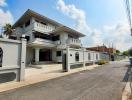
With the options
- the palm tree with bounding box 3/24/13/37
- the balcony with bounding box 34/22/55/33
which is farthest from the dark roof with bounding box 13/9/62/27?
the palm tree with bounding box 3/24/13/37

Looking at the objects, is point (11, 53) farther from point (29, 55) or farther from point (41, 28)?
point (41, 28)

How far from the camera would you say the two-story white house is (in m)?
23.0

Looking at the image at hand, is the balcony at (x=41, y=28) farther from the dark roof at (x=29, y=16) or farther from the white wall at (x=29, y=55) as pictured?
the white wall at (x=29, y=55)

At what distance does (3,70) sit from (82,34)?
2484cm

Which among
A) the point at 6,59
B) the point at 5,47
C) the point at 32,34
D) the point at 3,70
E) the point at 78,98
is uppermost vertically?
the point at 32,34

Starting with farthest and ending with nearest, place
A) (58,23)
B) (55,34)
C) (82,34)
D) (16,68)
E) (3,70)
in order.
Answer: (82,34)
(58,23)
(55,34)
(16,68)
(3,70)

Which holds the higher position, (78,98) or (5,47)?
(5,47)

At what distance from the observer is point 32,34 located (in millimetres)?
23391

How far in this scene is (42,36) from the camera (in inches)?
999

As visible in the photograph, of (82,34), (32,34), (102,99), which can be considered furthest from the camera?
(82,34)

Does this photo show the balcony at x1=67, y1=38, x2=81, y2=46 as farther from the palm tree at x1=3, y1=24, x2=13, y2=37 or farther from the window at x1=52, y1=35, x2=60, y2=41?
the palm tree at x1=3, y1=24, x2=13, y2=37

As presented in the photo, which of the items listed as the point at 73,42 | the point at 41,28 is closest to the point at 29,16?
the point at 41,28

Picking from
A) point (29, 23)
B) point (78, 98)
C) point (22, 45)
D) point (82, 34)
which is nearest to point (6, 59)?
point (22, 45)

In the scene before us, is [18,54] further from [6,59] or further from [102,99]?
[102,99]
